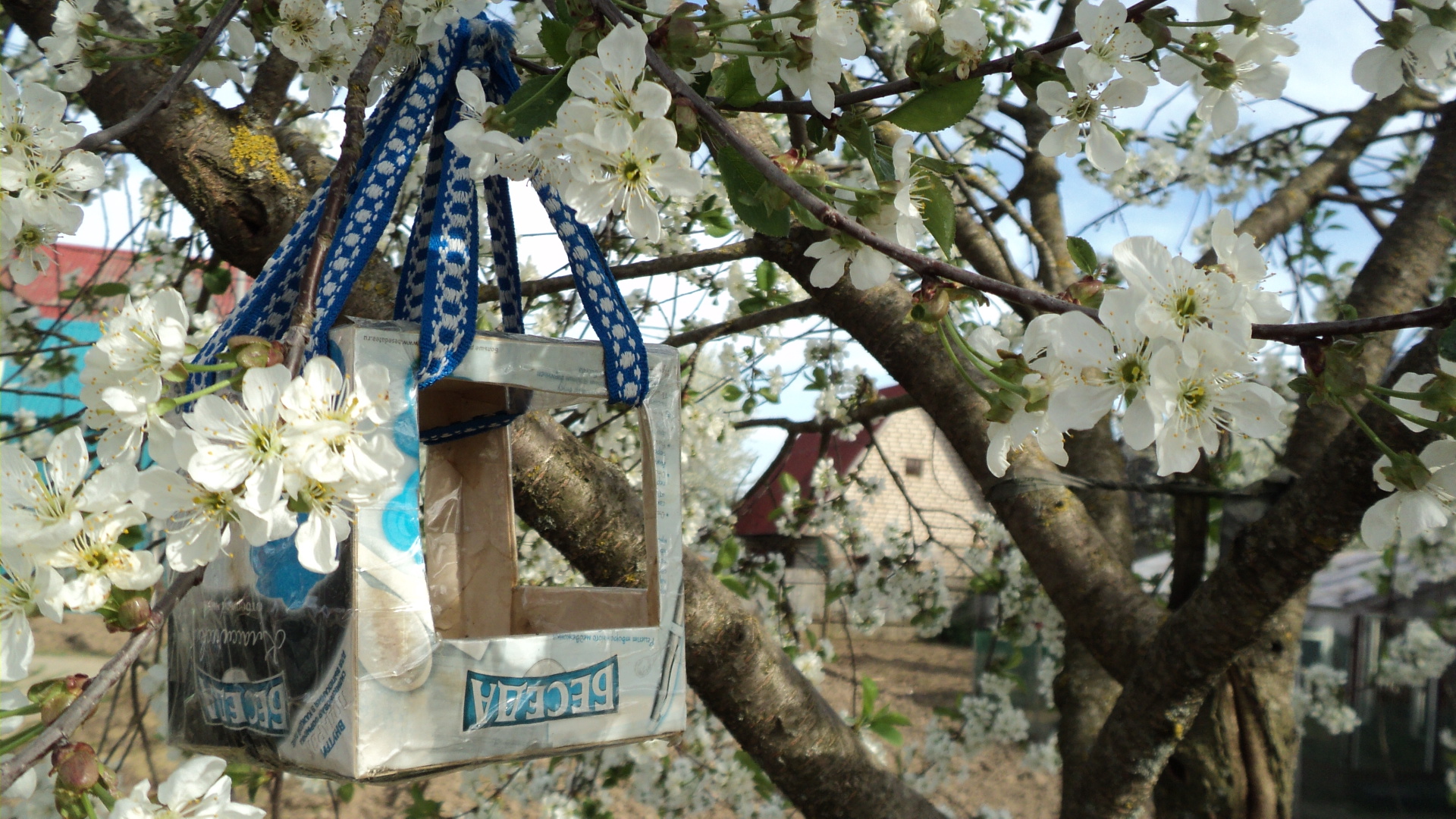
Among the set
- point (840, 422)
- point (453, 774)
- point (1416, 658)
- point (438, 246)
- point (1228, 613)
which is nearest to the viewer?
point (438, 246)

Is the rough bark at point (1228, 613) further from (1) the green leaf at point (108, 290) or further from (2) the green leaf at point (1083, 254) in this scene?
(1) the green leaf at point (108, 290)

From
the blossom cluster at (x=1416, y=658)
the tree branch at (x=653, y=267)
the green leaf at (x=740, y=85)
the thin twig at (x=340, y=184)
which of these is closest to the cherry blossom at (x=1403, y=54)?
the green leaf at (x=740, y=85)

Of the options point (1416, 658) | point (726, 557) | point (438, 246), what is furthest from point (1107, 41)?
point (1416, 658)

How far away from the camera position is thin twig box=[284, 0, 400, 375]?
0.73 metres

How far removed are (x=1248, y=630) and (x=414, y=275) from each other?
4.77 ft

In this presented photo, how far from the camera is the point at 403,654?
2.76 ft

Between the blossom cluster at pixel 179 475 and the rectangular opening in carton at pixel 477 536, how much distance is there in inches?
24.2

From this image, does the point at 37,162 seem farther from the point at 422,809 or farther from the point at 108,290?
the point at 422,809

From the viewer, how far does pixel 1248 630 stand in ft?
5.47

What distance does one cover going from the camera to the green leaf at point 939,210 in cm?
84

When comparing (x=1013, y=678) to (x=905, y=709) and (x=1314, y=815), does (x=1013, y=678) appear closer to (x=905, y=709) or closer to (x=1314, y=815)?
(x=1314, y=815)

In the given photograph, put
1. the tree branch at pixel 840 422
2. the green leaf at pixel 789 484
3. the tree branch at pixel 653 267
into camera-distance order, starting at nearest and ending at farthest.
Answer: the tree branch at pixel 653 267, the tree branch at pixel 840 422, the green leaf at pixel 789 484

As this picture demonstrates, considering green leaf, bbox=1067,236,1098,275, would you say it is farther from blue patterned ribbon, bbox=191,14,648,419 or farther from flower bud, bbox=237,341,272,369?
flower bud, bbox=237,341,272,369

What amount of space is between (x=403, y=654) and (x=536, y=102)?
48cm
